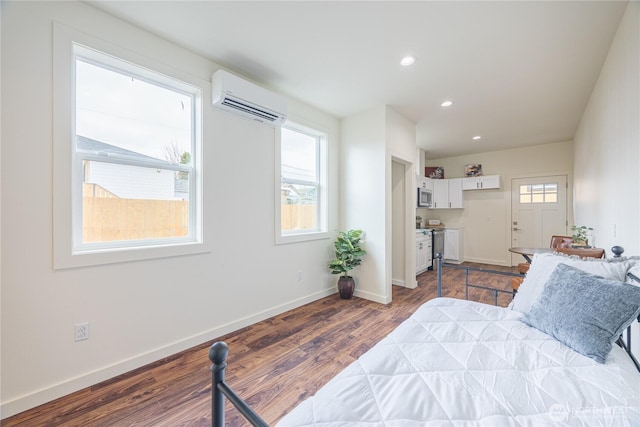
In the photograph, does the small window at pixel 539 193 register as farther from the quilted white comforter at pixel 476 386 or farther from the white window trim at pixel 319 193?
the quilted white comforter at pixel 476 386

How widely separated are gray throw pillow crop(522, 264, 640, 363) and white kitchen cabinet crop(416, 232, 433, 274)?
3.50 meters

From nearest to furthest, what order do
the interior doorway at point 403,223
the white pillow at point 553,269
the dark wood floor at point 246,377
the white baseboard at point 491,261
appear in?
the white pillow at point 553,269
the dark wood floor at point 246,377
the interior doorway at point 403,223
the white baseboard at point 491,261

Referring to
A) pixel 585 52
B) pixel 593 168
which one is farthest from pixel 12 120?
pixel 593 168

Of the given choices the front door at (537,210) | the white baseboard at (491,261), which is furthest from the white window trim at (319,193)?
the front door at (537,210)

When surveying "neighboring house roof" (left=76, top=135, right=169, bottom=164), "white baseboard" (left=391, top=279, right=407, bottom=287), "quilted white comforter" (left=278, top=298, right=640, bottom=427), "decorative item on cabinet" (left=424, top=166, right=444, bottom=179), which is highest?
"decorative item on cabinet" (left=424, top=166, right=444, bottom=179)

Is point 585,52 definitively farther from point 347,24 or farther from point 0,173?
point 0,173

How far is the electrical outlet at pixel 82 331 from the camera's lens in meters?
1.82

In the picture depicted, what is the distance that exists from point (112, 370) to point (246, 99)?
253 cm

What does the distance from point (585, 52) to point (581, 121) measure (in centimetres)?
240

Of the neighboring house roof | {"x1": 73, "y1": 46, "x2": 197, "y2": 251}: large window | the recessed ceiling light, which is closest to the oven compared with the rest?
the recessed ceiling light

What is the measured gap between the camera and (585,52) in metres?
2.36

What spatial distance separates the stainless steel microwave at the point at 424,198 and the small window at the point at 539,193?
191 cm

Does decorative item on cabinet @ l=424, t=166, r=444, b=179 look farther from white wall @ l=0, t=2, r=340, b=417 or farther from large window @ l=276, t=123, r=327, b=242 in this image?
white wall @ l=0, t=2, r=340, b=417

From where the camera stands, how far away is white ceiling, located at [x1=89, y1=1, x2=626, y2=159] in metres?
1.88
